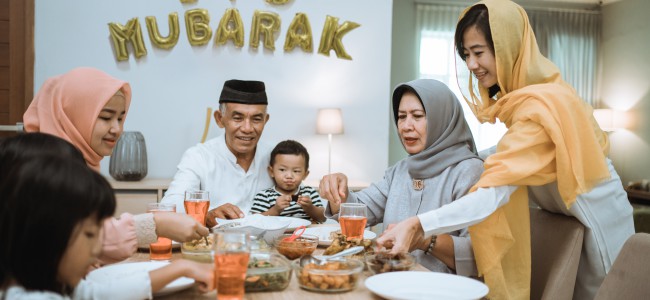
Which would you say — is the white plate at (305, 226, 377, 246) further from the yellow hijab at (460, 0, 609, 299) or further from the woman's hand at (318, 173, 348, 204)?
the yellow hijab at (460, 0, 609, 299)

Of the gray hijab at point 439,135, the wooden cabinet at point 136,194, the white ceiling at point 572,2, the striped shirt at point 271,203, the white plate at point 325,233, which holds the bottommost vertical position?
the wooden cabinet at point 136,194

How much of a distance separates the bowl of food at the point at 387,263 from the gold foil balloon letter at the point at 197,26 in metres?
3.31

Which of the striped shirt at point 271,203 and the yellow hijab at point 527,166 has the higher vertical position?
the yellow hijab at point 527,166

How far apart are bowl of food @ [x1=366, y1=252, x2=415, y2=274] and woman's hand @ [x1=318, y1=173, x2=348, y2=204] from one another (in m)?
0.69

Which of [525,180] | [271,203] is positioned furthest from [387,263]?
[271,203]

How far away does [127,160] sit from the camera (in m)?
4.12

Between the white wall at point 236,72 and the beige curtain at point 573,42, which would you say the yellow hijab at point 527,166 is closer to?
the white wall at point 236,72

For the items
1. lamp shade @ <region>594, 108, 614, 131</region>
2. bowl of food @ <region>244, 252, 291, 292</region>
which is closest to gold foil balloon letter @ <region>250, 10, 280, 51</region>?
bowl of food @ <region>244, 252, 291, 292</region>

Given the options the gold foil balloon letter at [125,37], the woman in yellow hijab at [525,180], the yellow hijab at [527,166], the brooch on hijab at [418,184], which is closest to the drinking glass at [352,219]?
the woman in yellow hijab at [525,180]

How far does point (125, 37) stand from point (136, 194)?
122cm

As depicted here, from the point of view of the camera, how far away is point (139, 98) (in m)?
4.47

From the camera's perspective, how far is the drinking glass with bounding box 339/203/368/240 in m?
1.81

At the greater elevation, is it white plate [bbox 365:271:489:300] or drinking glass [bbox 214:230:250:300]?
drinking glass [bbox 214:230:250:300]

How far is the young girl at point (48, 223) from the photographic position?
3.31 feet
